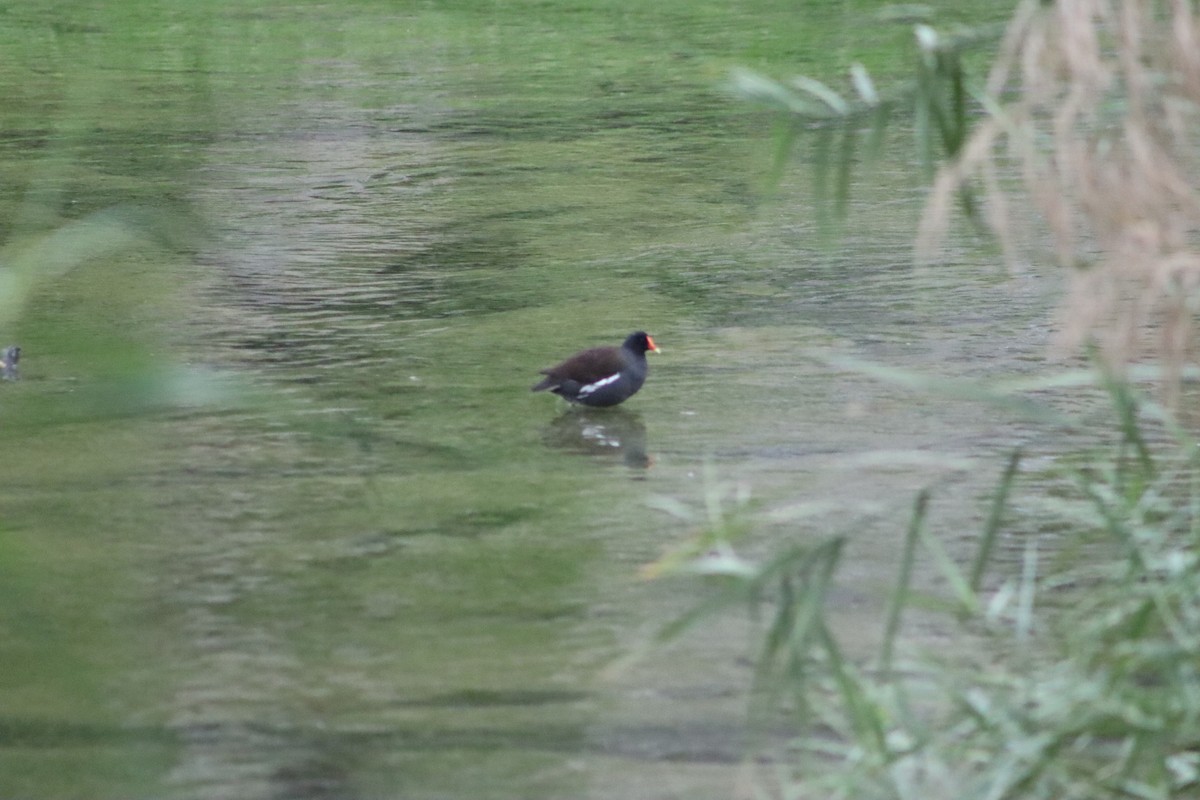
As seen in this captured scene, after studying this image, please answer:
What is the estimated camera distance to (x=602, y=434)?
732 cm

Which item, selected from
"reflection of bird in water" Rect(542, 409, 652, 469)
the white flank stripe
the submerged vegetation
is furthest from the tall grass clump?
the white flank stripe

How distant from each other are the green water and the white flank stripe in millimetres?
129

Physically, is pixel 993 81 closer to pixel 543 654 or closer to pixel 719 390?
pixel 543 654

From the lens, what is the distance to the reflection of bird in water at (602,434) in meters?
7.06

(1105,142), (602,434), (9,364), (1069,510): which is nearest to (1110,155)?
(1105,142)

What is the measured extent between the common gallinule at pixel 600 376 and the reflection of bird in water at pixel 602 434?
76mm

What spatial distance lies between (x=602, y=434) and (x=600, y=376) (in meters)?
0.25

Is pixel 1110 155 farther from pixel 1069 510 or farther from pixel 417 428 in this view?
pixel 417 428

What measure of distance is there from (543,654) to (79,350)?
3648 millimetres

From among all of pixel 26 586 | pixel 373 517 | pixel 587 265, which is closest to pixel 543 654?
pixel 373 517

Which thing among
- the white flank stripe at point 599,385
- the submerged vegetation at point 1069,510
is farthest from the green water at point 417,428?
the submerged vegetation at point 1069,510

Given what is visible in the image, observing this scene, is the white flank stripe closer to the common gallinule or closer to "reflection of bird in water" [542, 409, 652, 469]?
the common gallinule

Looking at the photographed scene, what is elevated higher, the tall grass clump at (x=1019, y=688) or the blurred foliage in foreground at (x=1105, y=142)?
the blurred foliage in foreground at (x=1105, y=142)

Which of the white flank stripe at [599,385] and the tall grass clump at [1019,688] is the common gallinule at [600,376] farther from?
the tall grass clump at [1019,688]
